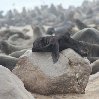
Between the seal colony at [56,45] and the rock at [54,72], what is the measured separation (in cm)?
9

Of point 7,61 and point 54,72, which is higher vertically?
point 54,72

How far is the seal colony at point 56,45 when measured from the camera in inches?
246

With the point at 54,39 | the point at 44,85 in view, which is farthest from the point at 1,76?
the point at 54,39

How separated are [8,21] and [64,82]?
34.6 meters

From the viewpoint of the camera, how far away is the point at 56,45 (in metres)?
6.24

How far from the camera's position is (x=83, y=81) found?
627 centimetres

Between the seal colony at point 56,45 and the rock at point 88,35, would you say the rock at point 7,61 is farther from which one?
the rock at point 88,35

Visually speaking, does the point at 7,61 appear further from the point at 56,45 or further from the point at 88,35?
the point at 88,35

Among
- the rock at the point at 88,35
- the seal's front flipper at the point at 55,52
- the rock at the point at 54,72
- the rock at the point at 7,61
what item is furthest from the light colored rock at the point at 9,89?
the rock at the point at 88,35

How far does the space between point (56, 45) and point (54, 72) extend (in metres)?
0.50

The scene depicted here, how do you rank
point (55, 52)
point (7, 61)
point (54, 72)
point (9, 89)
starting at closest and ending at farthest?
point (9, 89) → point (54, 72) → point (55, 52) → point (7, 61)

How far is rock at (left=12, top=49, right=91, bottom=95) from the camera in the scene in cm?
602

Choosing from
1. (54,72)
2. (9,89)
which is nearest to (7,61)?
(54,72)

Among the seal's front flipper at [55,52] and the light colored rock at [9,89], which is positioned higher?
the light colored rock at [9,89]
